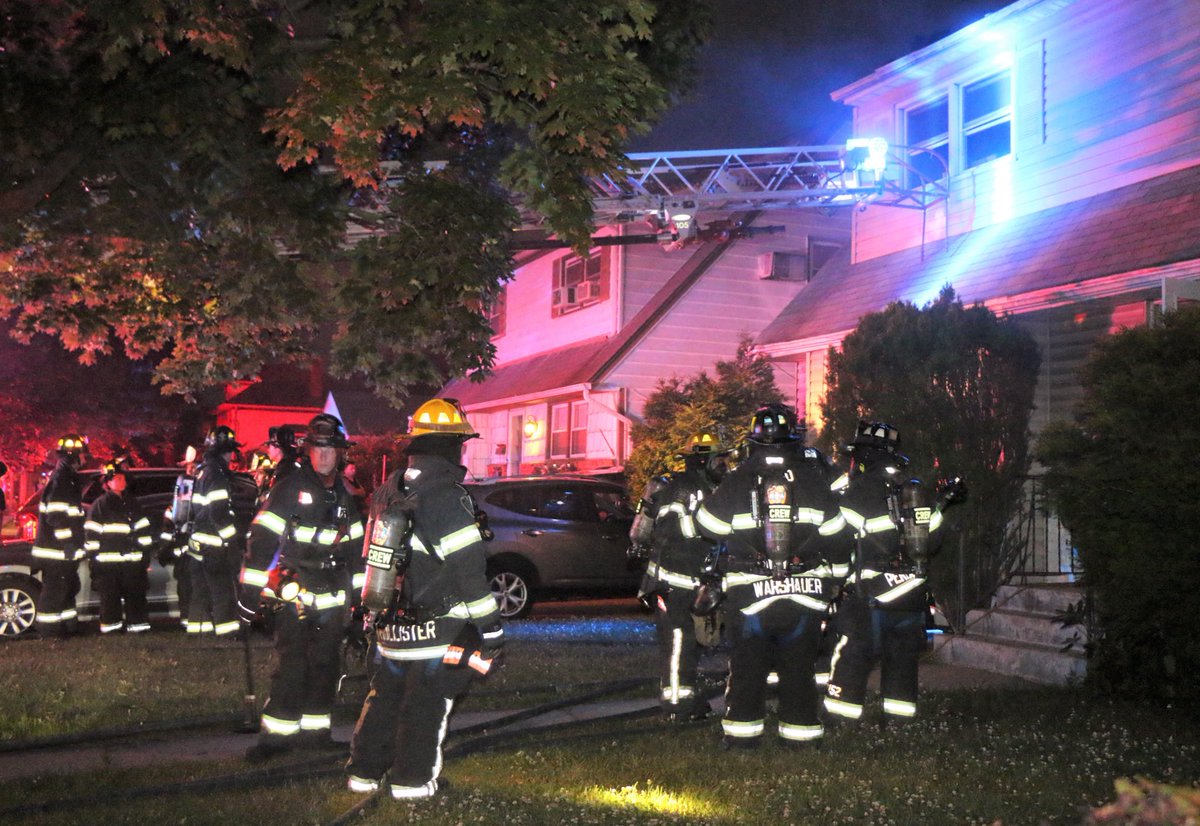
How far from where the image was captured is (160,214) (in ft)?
33.2

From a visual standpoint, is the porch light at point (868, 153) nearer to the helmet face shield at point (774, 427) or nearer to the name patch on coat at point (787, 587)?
the helmet face shield at point (774, 427)

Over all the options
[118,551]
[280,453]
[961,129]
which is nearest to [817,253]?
[961,129]

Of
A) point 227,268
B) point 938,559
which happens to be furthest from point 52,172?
point 938,559

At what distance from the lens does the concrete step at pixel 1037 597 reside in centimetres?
1027

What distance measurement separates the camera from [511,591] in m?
14.3

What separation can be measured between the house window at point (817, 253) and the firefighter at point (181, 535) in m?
13.9

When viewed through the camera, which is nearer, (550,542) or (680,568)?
(680,568)

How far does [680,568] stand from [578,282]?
58.5 ft

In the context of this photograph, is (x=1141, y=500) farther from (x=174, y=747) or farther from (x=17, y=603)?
(x=17, y=603)

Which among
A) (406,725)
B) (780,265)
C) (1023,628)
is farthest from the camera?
(780,265)

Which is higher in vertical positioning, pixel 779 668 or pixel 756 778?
pixel 779 668

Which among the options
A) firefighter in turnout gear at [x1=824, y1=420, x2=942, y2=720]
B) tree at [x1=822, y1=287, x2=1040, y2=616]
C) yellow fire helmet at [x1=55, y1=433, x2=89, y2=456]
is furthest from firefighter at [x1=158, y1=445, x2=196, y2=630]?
firefighter in turnout gear at [x1=824, y1=420, x2=942, y2=720]

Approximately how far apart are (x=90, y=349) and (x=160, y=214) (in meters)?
2.87

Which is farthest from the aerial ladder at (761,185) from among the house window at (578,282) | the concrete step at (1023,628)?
the concrete step at (1023,628)
